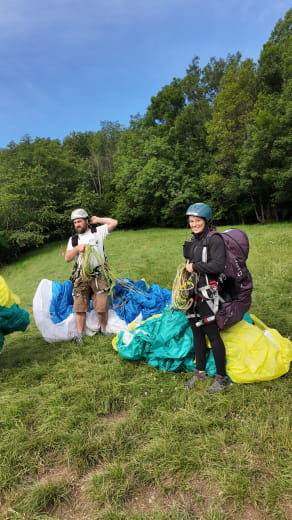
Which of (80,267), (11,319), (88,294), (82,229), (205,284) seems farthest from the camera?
(88,294)

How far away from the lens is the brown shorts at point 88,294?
415 cm

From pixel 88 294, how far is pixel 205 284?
2.10 metres

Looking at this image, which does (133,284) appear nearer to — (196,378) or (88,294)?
(88,294)

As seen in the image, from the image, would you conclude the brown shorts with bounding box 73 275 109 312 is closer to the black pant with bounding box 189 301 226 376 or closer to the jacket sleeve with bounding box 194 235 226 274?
the black pant with bounding box 189 301 226 376

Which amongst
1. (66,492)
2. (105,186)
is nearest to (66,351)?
(66,492)

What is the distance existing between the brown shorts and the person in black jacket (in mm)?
1647

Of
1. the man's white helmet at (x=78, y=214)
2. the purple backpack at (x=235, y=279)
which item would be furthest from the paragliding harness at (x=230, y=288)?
the man's white helmet at (x=78, y=214)

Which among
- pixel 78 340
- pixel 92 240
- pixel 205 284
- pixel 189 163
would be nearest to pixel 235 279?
pixel 205 284

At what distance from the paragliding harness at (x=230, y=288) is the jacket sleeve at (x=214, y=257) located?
1.6 inches

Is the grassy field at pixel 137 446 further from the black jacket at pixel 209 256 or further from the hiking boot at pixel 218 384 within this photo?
the black jacket at pixel 209 256

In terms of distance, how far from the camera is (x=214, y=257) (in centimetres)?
267

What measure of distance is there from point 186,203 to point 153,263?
50.1 ft

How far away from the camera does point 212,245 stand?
2705 mm

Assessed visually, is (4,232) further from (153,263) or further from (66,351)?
(66,351)
